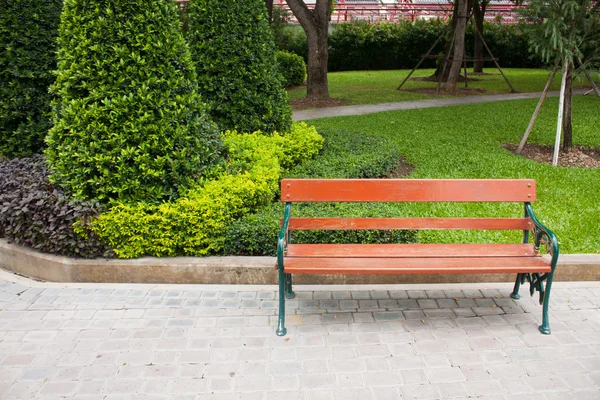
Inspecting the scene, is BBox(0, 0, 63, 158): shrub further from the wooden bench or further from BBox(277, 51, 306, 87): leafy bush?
BBox(277, 51, 306, 87): leafy bush

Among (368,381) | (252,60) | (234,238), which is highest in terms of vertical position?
(252,60)

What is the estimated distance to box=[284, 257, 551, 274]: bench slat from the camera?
369 cm

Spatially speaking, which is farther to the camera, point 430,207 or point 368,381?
point 430,207

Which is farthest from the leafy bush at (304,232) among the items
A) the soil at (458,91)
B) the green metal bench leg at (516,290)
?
the soil at (458,91)

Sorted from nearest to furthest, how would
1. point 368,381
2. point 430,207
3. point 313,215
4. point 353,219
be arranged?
point 368,381 < point 353,219 < point 313,215 < point 430,207

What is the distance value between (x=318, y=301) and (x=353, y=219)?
73 centimetres

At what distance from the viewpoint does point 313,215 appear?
4832 millimetres

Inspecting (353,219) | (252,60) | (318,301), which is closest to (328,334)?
(318,301)

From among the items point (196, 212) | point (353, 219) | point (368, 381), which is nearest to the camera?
point (368, 381)

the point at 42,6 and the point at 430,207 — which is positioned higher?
the point at 42,6

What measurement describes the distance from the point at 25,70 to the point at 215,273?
3.76 metres

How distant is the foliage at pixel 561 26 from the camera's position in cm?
764

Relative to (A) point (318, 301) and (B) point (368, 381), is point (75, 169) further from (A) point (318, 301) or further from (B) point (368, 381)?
(B) point (368, 381)

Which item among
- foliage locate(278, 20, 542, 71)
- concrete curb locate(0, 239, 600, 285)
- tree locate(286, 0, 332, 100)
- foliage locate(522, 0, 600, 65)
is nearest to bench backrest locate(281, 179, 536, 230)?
concrete curb locate(0, 239, 600, 285)
